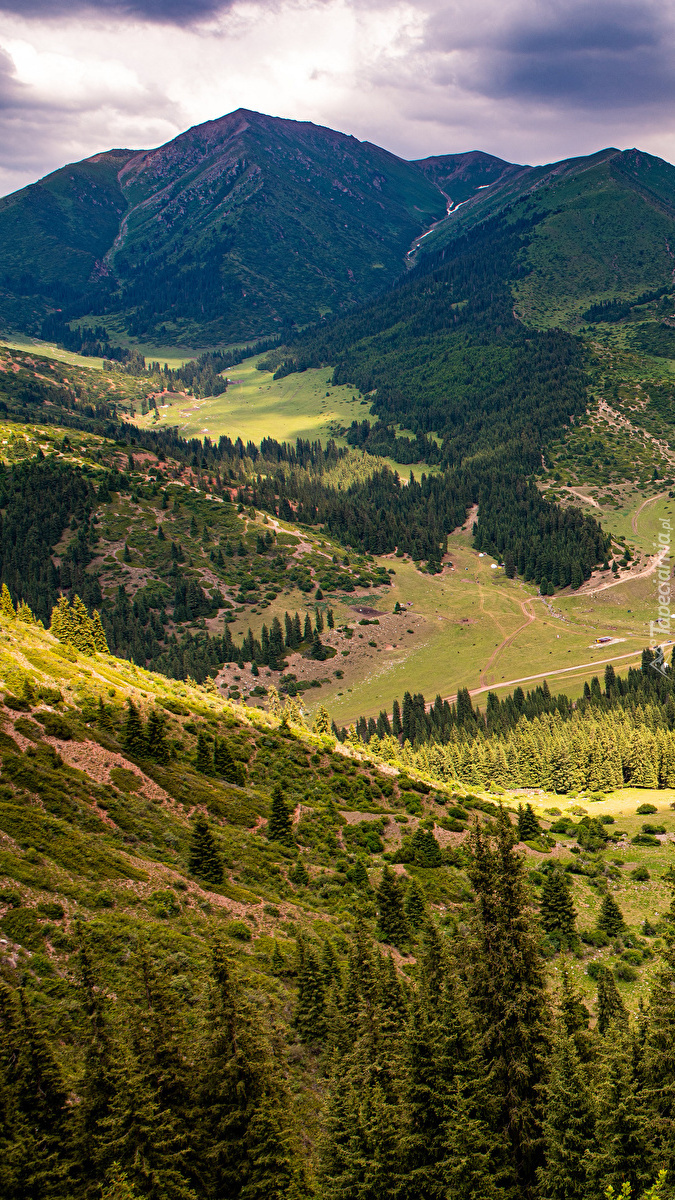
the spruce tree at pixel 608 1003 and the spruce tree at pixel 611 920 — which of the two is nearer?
the spruce tree at pixel 608 1003

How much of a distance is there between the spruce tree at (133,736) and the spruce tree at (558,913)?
117ft

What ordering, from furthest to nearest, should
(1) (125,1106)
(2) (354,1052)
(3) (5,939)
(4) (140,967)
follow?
(3) (5,939), (2) (354,1052), (4) (140,967), (1) (125,1106)

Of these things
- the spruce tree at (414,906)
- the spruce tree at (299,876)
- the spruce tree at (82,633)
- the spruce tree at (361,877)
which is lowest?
the spruce tree at (361,877)

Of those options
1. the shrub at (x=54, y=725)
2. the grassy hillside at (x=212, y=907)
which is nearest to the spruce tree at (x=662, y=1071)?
the grassy hillside at (x=212, y=907)

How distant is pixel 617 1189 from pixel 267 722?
237 ft

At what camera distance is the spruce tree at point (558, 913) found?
2287 inches

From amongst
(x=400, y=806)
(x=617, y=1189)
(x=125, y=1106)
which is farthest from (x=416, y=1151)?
(x=400, y=806)

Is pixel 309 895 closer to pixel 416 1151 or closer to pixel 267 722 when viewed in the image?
pixel 416 1151

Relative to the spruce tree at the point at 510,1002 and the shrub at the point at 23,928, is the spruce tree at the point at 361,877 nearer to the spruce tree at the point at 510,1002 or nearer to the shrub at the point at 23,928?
the spruce tree at the point at 510,1002

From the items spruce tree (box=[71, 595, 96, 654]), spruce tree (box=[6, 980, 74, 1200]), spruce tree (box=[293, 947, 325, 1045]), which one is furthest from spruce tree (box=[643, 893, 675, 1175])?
spruce tree (box=[71, 595, 96, 654])

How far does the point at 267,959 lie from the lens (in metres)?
49.4

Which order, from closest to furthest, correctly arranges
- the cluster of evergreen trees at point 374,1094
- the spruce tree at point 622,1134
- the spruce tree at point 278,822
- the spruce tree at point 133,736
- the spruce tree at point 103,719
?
the cluster of evergreen trees at point 374,1094, the spruce tree at point 622,1134, the spruce tree at point 133,736, the spruce tree at point 103,719, the spruce tree at point 278,822

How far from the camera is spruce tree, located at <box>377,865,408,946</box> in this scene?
5644 centimetres

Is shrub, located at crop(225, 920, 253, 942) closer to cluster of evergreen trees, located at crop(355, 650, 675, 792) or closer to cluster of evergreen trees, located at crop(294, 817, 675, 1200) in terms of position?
cluster of evergreen trees, located at crop(294, 817, 675, 1200)
